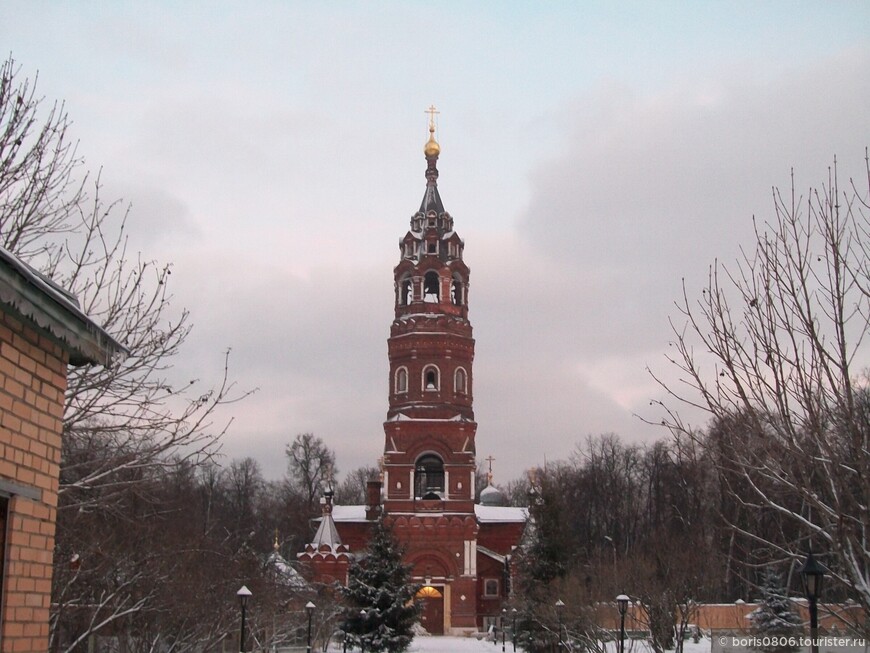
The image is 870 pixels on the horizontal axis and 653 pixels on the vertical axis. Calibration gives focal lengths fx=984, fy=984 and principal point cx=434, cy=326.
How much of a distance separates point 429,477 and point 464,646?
10.9m

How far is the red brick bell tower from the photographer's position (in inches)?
1939

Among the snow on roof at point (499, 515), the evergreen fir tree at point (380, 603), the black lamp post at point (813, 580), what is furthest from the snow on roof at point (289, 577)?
the black lamp post at point (813, 580)

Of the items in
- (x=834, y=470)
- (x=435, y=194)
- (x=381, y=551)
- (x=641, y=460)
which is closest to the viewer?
(x=834, y=470)

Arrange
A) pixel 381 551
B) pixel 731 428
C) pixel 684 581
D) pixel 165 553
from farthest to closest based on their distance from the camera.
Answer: pixel 381 551, pixel 684 581, pixel 165 553, pixel 731 428

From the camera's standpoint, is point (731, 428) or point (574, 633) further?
point (574, 633)

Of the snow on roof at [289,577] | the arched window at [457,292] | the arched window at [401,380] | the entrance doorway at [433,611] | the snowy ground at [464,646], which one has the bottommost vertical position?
the snowy ground at [464,646]

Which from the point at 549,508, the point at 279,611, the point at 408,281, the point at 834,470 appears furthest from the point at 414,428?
the point at 834,470

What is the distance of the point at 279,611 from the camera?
31.2 metres

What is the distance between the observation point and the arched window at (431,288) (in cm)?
5247

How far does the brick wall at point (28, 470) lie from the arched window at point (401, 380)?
144 feet

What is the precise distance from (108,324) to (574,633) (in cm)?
2205

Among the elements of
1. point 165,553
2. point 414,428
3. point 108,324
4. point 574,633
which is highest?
point 414,428

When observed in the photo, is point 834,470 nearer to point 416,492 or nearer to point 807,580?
point 807,580

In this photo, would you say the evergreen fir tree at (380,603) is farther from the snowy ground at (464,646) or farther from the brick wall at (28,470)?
the brick wall at (28,470)
